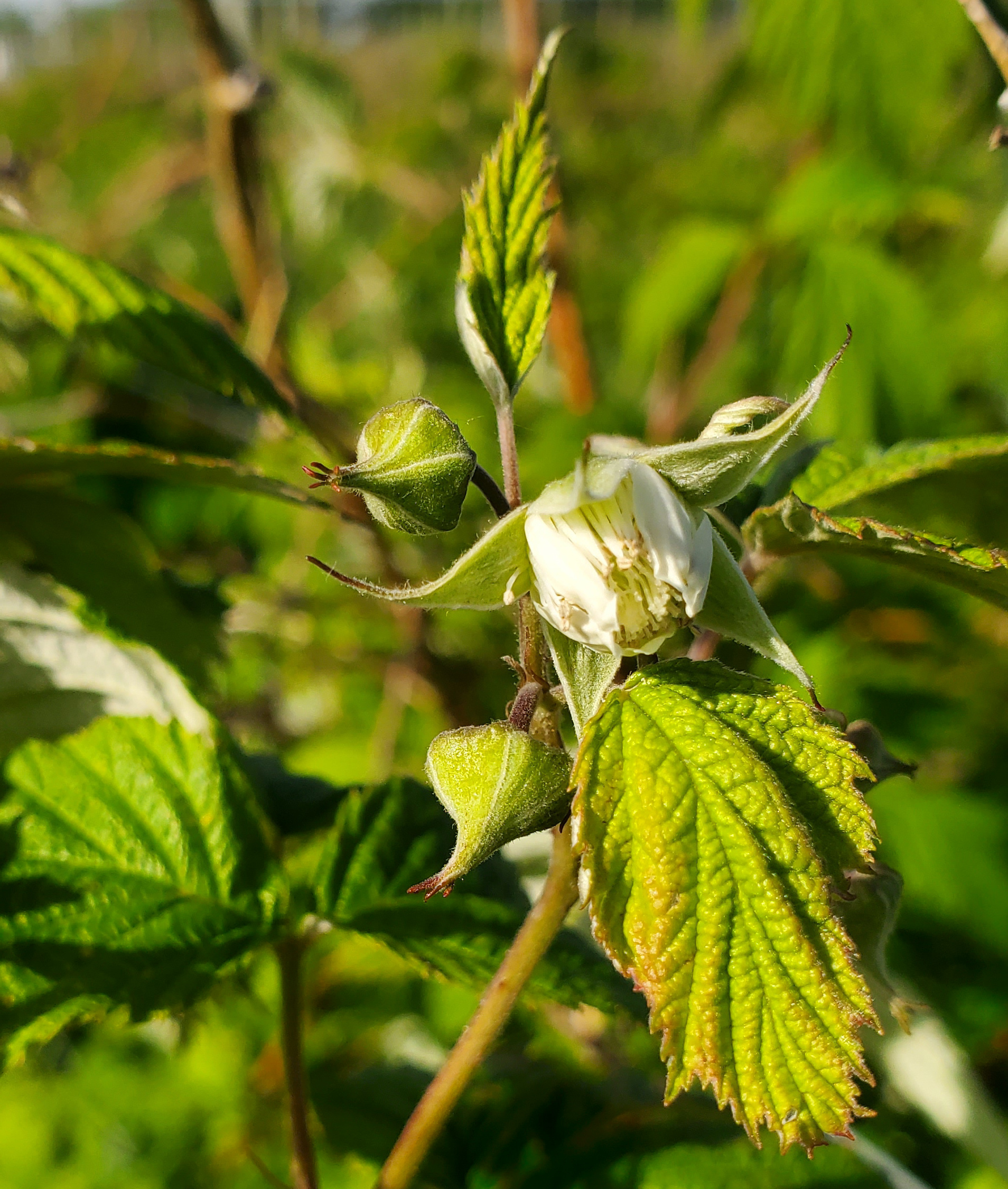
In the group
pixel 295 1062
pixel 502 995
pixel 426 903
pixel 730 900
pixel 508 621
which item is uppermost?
pixel 730 900

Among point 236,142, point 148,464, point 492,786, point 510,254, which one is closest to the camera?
point 492,786

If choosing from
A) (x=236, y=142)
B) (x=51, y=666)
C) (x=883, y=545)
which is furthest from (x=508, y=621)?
(x=883, y=545)

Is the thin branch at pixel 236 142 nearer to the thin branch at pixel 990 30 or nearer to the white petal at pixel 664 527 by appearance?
the thin branch at pixel 990 30

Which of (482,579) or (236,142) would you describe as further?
(236,142)

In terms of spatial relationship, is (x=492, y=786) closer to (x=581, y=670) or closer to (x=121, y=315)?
(x=581, y=670)

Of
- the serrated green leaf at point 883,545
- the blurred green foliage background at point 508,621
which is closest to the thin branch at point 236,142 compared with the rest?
the blurred green foliage background at point 508,621

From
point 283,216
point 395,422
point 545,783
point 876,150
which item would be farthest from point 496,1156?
point 283,216

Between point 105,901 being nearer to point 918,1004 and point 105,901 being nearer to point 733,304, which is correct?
point 918,1004
